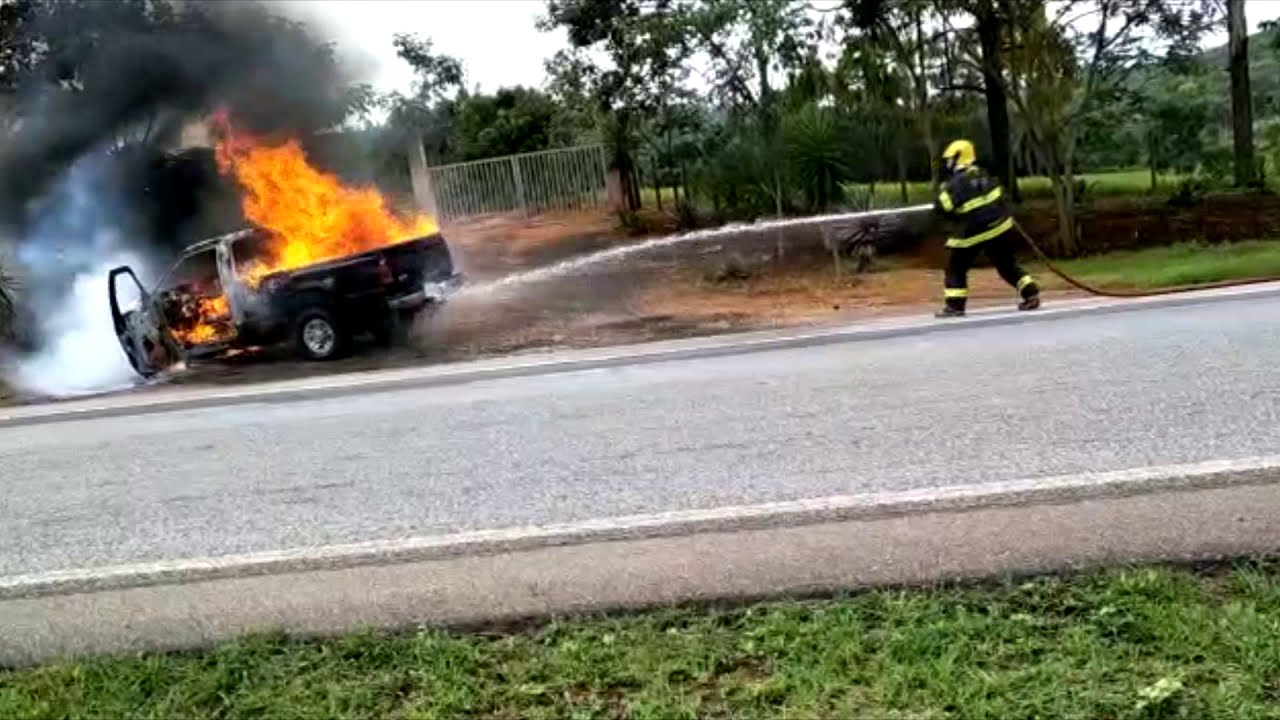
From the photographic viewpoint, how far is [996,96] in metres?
18.4

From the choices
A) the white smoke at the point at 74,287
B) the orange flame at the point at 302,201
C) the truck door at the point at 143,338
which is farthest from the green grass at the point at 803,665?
the orange flame at the point at 302,201

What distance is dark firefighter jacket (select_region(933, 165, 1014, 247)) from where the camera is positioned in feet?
31.9

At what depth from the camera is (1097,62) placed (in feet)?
54.2

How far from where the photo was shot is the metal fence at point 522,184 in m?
22.6

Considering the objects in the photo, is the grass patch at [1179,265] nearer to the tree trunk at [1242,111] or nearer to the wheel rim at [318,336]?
the tree trunk at [1242,111]

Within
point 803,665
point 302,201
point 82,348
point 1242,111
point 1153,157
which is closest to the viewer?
point 803,665

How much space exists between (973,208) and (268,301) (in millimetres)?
7210

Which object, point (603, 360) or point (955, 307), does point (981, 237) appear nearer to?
point (955, 307)

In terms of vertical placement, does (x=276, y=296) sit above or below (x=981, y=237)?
above

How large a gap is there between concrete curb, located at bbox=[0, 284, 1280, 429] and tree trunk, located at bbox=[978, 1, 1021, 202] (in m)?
7.48

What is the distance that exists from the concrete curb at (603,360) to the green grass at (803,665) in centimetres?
564

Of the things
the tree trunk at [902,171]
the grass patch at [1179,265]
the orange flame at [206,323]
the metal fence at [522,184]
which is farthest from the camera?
the metal fence at [522,184]

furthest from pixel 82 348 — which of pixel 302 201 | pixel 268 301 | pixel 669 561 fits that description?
pixel 669 561

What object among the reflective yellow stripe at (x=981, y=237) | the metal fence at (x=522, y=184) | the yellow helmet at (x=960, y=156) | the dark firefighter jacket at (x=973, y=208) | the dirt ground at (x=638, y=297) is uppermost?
the metal fence at (x=522, y=184)
